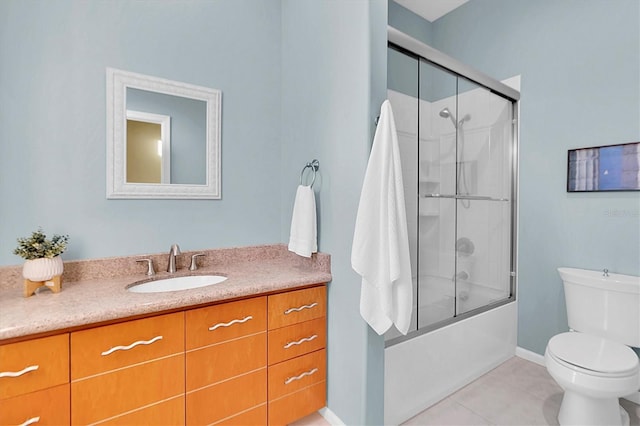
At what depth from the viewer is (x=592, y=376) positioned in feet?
4.85

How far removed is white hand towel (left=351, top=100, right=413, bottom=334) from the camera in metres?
1.39

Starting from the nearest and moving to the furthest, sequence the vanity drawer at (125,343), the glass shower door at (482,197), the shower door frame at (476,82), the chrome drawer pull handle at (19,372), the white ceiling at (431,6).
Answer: the chrome drawer pull handle at (19,372)
the vanity drawer at (125,343)
the shower door frame at (476,82)
the glass shower door at (482,197)
the white ceiling at (431,6)

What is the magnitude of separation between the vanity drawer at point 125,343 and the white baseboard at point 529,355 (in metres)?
2.56

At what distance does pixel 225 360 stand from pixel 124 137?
125 centimetres

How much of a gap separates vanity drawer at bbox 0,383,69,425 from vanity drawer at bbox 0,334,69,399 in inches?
0.8

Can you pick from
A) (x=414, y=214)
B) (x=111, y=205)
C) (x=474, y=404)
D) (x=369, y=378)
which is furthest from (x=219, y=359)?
(x=474, y=404)

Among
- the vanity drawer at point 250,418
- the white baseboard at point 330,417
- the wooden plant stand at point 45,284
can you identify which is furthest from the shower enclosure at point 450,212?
the wooden plant stand at point 45,284

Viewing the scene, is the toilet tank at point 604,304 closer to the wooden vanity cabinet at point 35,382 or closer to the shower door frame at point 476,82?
the shower door frame at point 476,82

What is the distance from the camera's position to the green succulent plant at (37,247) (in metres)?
1.30

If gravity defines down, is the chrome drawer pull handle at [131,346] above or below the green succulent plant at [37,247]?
below

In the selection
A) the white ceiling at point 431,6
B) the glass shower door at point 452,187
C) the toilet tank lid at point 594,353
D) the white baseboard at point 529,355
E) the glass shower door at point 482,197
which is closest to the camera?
the toilet tank lid at point 594,353

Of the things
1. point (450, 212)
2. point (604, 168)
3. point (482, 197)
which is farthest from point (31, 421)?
point (604, 168)

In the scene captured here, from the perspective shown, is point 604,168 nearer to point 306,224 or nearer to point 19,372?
point 306,224

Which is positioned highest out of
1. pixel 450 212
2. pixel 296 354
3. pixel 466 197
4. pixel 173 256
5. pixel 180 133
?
pixel 180 133
